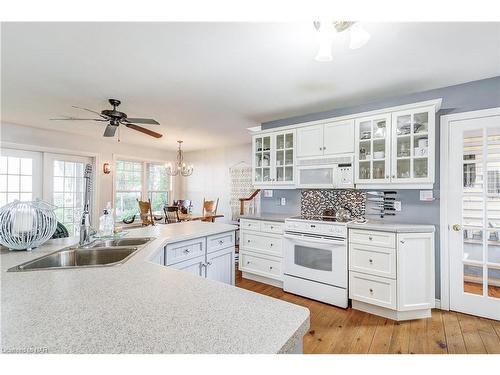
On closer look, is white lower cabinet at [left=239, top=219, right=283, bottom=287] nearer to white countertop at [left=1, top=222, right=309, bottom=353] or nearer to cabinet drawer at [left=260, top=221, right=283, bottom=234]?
cabinet drawer at [left=260, top=221, right=283, bottom=234]

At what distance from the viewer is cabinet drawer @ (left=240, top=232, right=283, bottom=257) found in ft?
10.2

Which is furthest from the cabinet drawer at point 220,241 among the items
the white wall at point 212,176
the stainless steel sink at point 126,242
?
the white wall at point 212,176

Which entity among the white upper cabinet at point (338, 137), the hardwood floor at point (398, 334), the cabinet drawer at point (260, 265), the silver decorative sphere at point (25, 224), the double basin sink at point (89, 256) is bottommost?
the hardwood floor at point (398, 334)

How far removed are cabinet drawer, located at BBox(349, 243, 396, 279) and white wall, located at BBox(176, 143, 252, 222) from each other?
136 inches

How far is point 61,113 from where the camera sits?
344 centimetres

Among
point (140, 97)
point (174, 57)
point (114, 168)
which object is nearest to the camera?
point (174, 57)

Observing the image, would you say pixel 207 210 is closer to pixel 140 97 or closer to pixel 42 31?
pixel 140 97

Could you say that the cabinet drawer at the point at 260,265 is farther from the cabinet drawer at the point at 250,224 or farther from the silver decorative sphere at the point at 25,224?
the silver decorative sphere at the point at 25,224

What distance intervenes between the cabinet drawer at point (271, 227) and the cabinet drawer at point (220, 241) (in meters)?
0.86

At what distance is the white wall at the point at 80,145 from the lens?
3922 mm

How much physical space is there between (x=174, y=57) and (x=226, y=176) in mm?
4040

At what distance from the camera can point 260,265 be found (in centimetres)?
328

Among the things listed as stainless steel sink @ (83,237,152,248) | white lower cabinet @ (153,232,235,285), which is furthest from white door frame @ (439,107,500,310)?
stainless steel sink @ (83,237,152,248)
